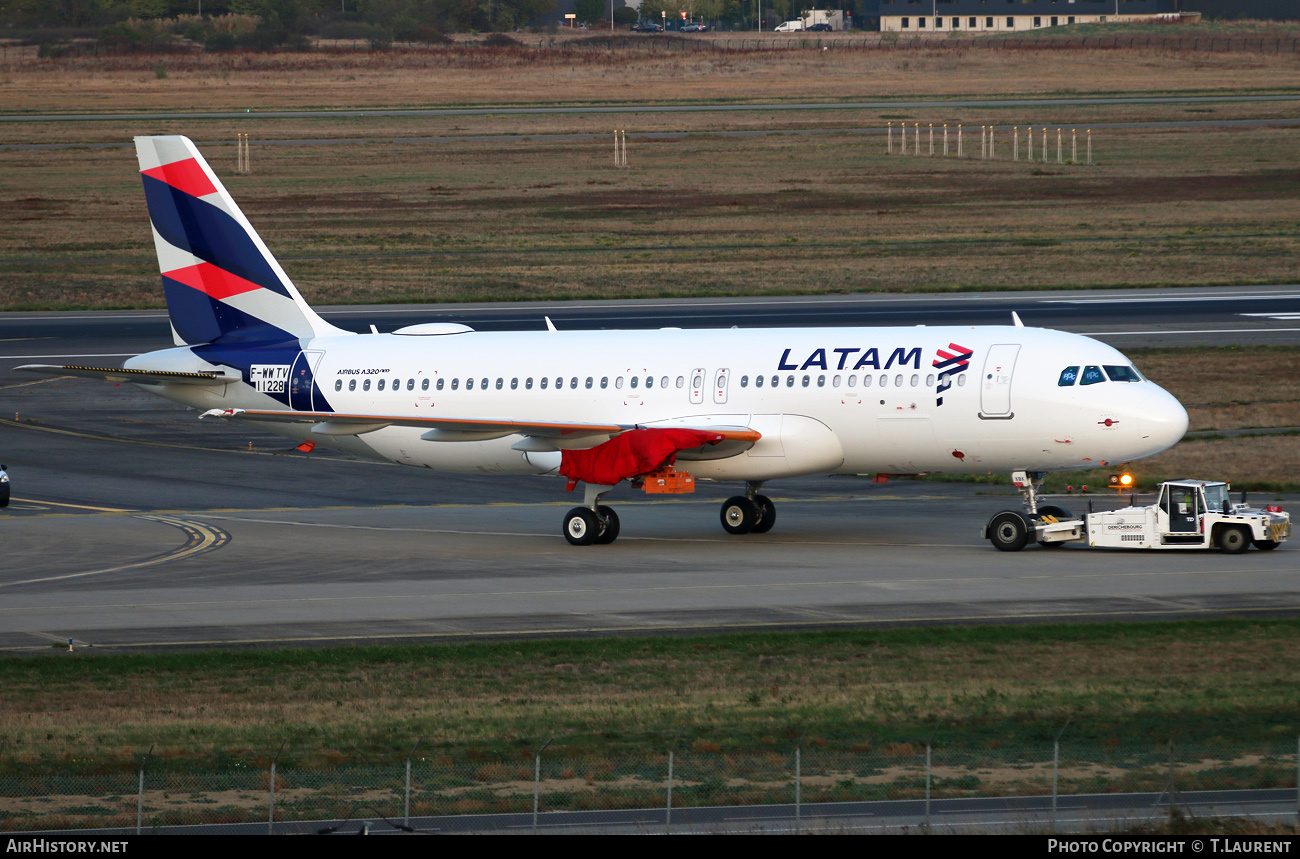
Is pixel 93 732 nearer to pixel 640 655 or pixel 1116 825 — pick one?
pixel 640 655

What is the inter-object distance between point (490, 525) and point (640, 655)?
18.0 metres

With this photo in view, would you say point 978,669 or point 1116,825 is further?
point 978,669

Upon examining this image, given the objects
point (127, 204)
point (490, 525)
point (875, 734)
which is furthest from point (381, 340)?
point (127, 204)

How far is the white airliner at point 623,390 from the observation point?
42.2 meters

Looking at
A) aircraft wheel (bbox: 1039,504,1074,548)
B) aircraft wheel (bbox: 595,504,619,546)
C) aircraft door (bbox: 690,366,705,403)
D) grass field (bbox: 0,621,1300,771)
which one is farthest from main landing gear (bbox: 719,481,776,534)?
grass field (bbox: 0,621,1300,771)

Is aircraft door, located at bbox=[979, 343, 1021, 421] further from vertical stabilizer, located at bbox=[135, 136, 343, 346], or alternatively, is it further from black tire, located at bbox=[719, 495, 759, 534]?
vertical stabilizer, located at bbox=[135, 136, 343, 346]

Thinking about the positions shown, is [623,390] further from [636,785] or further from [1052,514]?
[636,785]

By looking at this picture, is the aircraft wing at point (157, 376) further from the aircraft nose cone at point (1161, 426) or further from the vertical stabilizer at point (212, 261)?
the aircraft nose cone at point (1161, 426)

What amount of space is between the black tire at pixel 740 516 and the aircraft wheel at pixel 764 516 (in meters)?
0.13

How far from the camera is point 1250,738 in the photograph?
80.4 feet

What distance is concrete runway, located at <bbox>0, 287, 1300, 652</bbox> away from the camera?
116 ft

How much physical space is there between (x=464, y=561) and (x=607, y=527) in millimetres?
4439

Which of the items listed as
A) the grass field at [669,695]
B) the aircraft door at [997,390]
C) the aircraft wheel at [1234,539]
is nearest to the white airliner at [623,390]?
the aircraft door at [997,390]

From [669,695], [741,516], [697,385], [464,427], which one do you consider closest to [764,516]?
[741,516]
